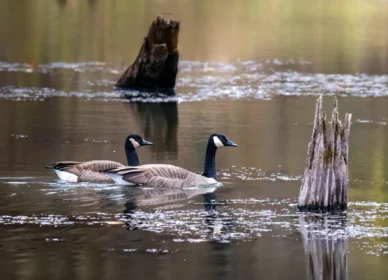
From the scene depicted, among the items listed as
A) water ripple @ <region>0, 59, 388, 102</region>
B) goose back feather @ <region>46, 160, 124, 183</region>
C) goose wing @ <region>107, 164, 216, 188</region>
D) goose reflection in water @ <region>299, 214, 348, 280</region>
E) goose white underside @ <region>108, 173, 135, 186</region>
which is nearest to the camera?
goose reflection in water @ <region>299, 214, 348, 280</region>

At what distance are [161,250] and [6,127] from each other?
10.6 meters

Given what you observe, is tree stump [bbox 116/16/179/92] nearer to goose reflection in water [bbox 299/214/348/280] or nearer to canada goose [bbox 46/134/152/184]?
canada goose [bbox 46/134/152/184]

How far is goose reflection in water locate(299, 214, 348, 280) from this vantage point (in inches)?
442

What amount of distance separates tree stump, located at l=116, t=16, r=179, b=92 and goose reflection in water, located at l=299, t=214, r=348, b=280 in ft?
47.5

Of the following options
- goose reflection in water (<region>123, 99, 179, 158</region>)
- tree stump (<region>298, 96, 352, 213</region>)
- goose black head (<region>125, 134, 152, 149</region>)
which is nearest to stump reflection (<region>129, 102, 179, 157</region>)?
goose reflection in water (<region>123, 99, 179, 158</region>)

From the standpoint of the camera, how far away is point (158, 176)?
15.9 m

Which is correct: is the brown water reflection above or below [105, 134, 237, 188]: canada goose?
above

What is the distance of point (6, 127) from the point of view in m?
21.9

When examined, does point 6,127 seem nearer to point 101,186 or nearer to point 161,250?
point 101,186

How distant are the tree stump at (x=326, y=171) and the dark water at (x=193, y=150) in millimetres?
329

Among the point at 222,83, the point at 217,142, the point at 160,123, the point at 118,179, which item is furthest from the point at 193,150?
the point at 222,83

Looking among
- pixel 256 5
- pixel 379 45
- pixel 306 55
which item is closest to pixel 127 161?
pixel 306 55

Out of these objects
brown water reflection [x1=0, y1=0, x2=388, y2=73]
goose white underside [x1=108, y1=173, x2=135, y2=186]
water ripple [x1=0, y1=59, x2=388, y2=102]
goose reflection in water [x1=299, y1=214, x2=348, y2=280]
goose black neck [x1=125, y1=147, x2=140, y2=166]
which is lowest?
goose reflection in water [x1=299, y1=214, x2=348, y2=280]

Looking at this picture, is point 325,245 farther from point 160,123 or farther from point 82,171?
point 160,123
